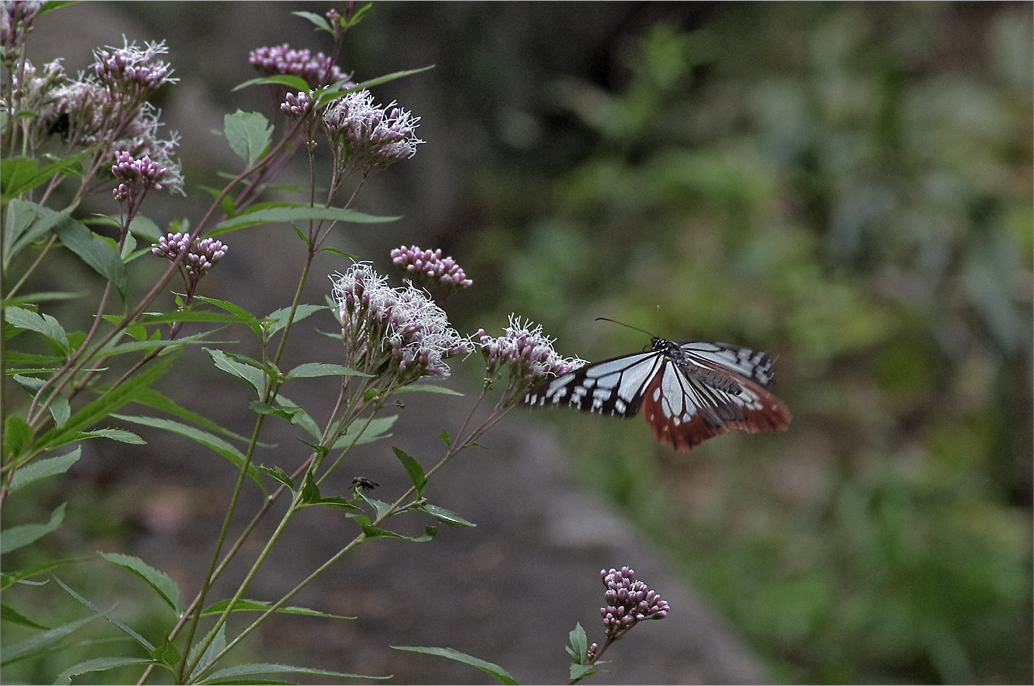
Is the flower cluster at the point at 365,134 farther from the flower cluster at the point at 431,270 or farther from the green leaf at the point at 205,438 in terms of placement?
the green leaf at the point at 205,438

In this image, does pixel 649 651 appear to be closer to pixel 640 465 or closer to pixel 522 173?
pixel 640 465

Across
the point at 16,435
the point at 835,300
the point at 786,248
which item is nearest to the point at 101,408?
the point at 16,435

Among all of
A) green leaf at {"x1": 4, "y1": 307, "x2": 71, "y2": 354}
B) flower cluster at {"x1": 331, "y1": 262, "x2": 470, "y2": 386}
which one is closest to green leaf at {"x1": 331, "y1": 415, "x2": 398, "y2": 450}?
flower cluster at {"x1": 331, "y1": 262, "x2": 470, "y2": 386}

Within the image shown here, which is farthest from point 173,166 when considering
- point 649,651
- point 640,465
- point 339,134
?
point 640,465

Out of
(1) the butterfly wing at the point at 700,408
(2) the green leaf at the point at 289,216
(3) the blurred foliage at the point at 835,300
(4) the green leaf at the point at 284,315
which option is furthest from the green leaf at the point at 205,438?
(3) the blurred foliage at the point at 835,300

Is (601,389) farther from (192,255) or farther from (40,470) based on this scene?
(40,470)

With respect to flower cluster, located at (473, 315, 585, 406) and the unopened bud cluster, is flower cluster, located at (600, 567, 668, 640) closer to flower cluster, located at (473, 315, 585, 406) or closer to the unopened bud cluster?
flower cluster, located at (473, 315, 585, 406)
